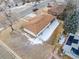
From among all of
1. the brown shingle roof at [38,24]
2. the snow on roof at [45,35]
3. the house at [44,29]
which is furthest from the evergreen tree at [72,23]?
the brown shingle roof at [38,24]

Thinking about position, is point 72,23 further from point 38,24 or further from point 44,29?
point 38,24

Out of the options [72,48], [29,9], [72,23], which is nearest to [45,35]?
[72,23]

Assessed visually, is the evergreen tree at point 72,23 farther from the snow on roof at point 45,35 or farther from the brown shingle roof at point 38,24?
the brown shingle roof at point 38,24

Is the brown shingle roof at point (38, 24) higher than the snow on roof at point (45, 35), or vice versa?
the brown shingle roof at point (38, 24)

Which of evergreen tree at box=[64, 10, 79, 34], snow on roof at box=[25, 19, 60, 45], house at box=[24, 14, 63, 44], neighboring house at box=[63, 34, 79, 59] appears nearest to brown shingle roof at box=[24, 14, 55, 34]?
house at box=[24, 14, 63, 44]

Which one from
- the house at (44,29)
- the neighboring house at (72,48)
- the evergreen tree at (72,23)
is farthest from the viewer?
the house at (44,29)

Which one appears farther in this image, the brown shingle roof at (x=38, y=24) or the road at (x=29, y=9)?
the road at (x=29, y=9)

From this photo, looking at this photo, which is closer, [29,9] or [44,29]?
[44,29]

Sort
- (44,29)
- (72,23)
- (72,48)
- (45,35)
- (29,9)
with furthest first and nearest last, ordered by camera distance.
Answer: (29,9)
(44,29)
(45,35)
(72,23)
(72,48)

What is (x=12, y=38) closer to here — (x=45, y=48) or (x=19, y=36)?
(x=19, y=36)

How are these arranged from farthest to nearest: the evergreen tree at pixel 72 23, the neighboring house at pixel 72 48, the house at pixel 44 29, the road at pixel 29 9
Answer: the road at pixel 29 9 → the house at pixel 44 29 → the evergreen tree at pixel 72 23 → the neighboring house at pixel 72 48

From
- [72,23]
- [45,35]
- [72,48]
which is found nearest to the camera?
[72,48]

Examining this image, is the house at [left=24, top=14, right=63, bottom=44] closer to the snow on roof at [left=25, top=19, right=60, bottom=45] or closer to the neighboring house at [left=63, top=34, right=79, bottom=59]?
the snow on roof at [left=25, top=19, right=60, bottom=45]
